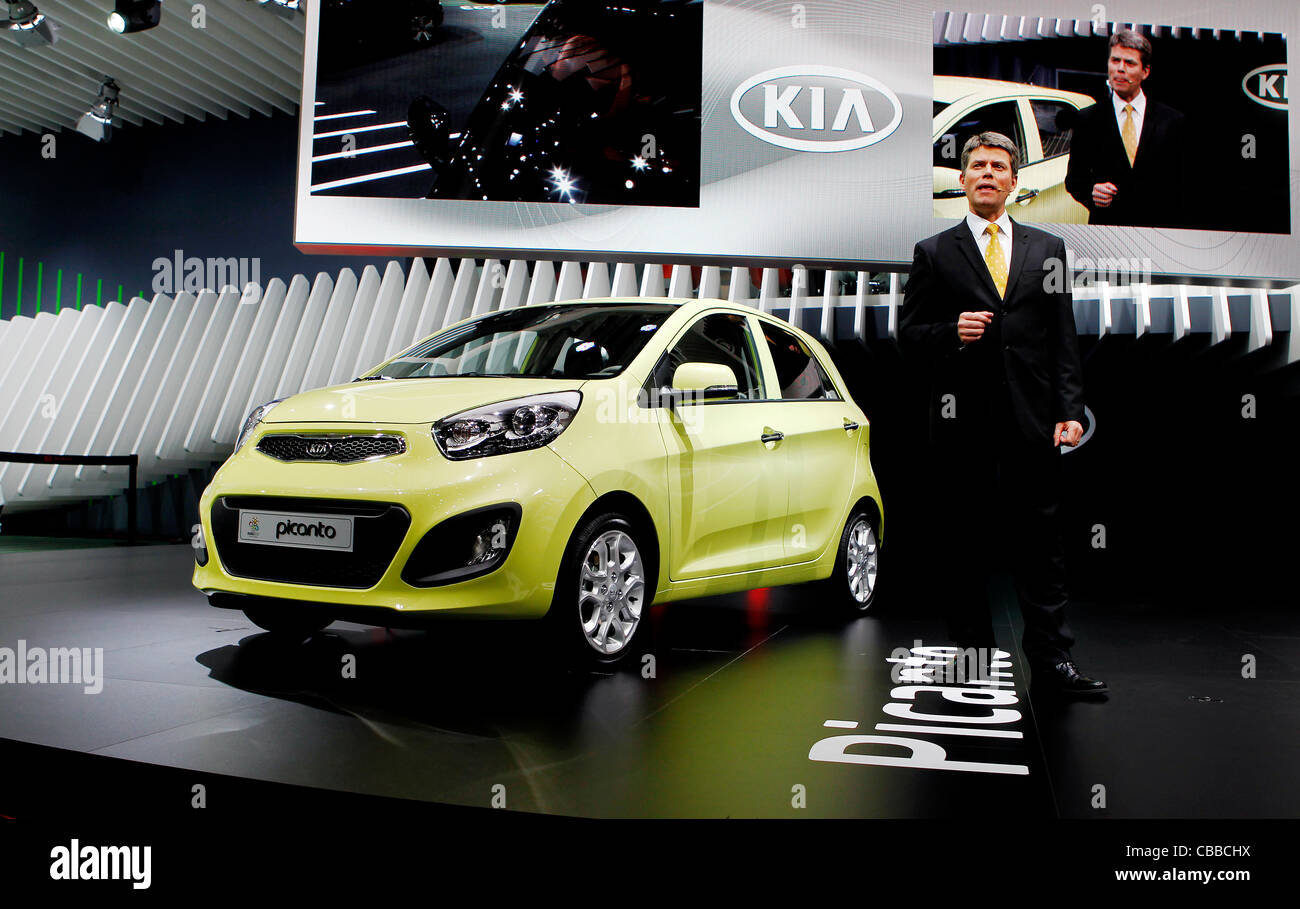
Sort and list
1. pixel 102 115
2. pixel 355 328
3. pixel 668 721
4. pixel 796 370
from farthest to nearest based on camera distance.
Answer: pixel 102 115
pixel 355 328
pixel 796 370
pixel 668 721

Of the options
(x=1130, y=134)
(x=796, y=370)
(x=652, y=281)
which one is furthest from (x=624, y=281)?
(x=1130, y=134)

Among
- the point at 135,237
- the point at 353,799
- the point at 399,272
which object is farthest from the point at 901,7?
the point at 135,237

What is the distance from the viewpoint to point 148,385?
1002cm

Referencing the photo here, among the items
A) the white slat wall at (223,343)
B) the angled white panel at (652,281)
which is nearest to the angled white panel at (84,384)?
the white slat wall at (223,343)

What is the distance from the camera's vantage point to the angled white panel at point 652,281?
7551 mm

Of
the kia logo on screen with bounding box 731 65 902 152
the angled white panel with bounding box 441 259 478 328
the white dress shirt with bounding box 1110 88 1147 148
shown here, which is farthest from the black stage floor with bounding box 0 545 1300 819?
the angled white panel with bounding box 441 259 478 328

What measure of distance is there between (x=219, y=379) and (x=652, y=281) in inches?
183

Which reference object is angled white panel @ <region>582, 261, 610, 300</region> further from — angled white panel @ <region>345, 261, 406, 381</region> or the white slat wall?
angled white panel @ <region>345, 261, 406, 381</region>

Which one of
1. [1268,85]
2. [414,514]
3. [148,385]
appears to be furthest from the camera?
[148,385]

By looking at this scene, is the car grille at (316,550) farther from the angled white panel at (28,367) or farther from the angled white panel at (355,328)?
the angled white panel at (28,367)

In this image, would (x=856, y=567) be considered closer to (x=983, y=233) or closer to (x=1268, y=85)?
(x=983, y=233)

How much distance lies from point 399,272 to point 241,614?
17.2ft

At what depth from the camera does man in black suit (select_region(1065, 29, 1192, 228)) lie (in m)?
6.40

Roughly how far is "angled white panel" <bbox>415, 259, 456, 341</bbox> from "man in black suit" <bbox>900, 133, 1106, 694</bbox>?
590 cm
